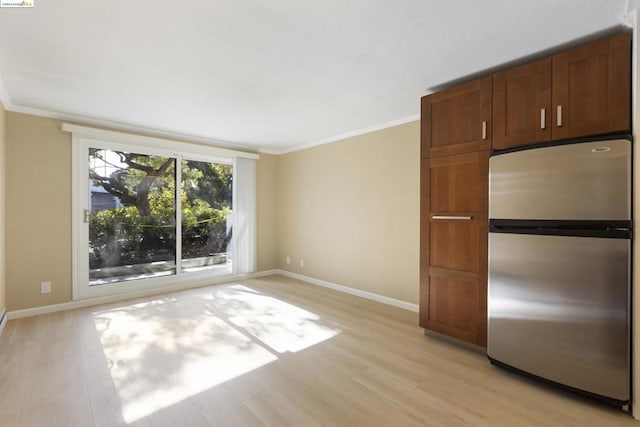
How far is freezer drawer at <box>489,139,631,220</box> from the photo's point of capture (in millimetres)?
1799

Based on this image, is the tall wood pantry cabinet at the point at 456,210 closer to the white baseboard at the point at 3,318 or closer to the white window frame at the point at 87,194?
the white window frame at the point at 87,194

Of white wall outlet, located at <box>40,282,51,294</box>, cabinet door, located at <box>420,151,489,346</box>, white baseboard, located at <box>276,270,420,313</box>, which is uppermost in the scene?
cabinet door, located at <box>420,151,489,346</box>

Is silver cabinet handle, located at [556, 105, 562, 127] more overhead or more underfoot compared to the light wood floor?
more overhead

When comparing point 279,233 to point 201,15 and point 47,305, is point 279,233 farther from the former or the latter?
point 201,15

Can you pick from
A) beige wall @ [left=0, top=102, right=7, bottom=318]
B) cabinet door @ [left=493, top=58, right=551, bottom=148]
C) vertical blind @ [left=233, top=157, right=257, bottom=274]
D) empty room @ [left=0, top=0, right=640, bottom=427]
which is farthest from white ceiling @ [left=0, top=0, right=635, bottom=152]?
vertical blind @ [left=233, top=157, right=257, bottom=274]

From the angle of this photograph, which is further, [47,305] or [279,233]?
[279,233]

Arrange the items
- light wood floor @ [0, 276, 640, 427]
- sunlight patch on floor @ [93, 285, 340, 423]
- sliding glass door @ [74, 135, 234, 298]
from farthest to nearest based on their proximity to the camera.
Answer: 1. sliding glass door @ [74, 135, 234, 298]
2. sunlight patch on floor @ [93, 285, 340, 423]
3. light wood floor @ [0, 276, 640, 427]

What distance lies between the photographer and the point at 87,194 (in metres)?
3.86

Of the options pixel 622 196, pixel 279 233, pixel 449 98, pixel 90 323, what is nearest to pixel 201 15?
pixel 449 98

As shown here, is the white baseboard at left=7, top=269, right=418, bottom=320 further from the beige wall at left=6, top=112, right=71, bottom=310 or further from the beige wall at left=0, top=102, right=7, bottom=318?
the beige wall at left=0, top=102, right=7, bottom=318

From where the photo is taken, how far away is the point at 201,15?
5.97 ft

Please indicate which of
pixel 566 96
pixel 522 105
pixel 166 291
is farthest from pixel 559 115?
pixel 166 291

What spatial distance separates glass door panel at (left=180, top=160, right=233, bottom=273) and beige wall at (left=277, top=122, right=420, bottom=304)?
1062 mm

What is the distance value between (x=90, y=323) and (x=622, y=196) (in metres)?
4.72
